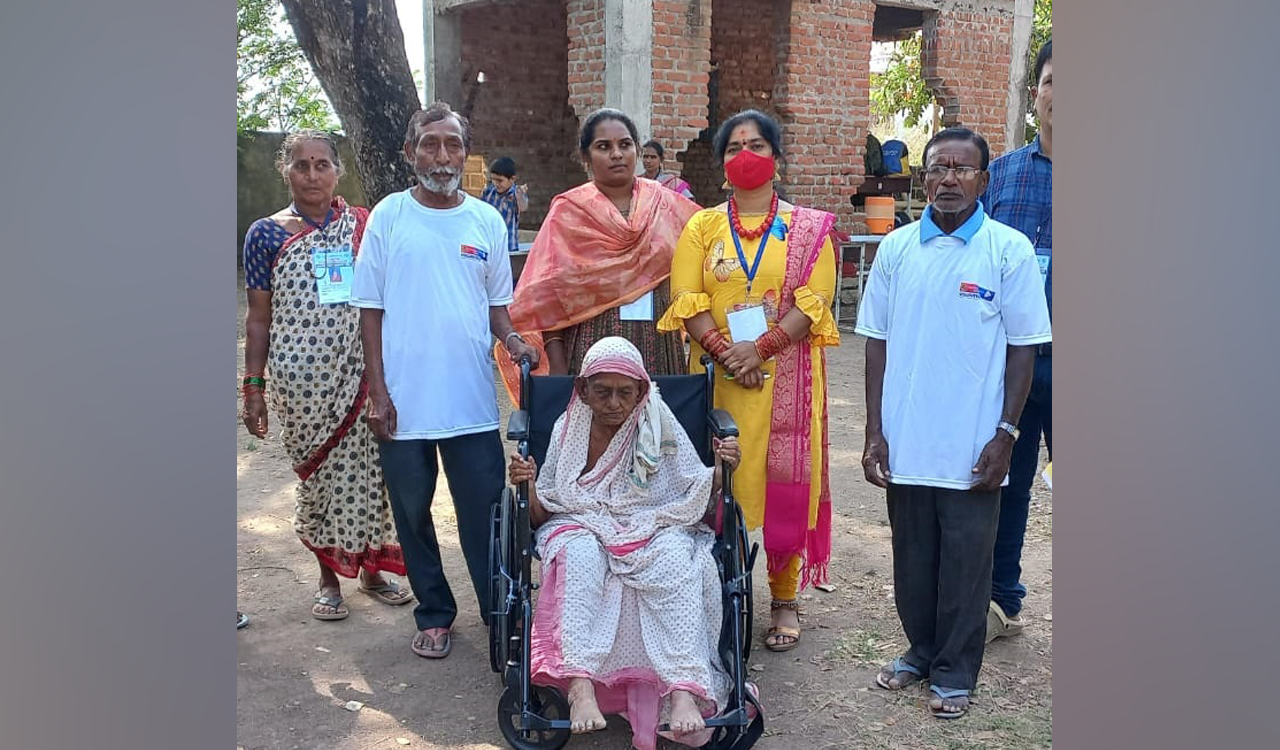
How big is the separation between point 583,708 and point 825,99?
30.7 ft

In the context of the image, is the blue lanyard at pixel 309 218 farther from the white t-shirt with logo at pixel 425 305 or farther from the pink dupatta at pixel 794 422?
the pink dupatta at pixel 794 422

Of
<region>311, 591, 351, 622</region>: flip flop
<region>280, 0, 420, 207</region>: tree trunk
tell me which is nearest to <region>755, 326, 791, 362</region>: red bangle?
<region>311, 591, 351, 622</region>: flip flop

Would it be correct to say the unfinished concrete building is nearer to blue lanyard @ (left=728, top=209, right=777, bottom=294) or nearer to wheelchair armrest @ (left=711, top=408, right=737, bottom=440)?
blue lanyard @ (left=728, top=209, right=777, bottom=294)

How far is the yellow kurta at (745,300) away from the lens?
12.5ft

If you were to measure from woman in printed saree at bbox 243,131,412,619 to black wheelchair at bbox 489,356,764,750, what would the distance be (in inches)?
33.5

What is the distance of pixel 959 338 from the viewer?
334cm

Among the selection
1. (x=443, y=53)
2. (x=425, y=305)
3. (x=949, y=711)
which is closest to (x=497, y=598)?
(x=425, y=305)

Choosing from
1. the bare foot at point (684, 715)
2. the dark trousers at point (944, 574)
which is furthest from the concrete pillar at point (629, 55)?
the bare foot at point (684, 715)

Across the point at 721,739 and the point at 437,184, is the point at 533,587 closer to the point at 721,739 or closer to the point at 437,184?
the point at 721,739

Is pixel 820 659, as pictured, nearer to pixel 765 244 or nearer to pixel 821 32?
pixel 765 244

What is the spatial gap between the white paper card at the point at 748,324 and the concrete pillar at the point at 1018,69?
32.2 ft

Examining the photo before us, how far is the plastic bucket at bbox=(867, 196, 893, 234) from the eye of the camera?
478 inches
